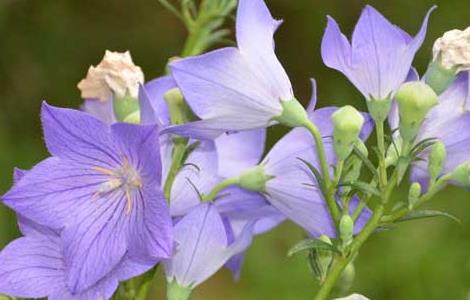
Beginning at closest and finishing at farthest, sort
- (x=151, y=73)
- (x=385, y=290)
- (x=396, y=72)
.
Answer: (x=396, y=72)
(x=385, y=290)
(x=151, y=73)

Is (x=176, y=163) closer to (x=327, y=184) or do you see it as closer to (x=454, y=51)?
(x=327, y=184)

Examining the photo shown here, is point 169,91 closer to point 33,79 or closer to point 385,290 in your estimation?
point 385,290

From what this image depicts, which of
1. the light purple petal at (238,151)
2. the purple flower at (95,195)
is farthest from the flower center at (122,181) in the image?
the light purple petal at (238,151)

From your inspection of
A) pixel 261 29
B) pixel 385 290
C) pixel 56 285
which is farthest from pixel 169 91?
pixel 385 290

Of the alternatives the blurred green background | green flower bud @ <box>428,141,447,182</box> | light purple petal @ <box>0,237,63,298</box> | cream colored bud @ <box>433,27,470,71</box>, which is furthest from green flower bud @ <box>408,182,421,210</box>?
the blurred green background

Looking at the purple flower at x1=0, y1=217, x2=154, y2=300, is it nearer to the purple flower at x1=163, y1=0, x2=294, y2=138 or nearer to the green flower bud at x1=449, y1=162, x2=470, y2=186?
the purple flower at x1=163, y1=0, x2=294, y2=138

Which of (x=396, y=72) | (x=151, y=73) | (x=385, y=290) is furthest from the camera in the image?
(x=151, y=73)
